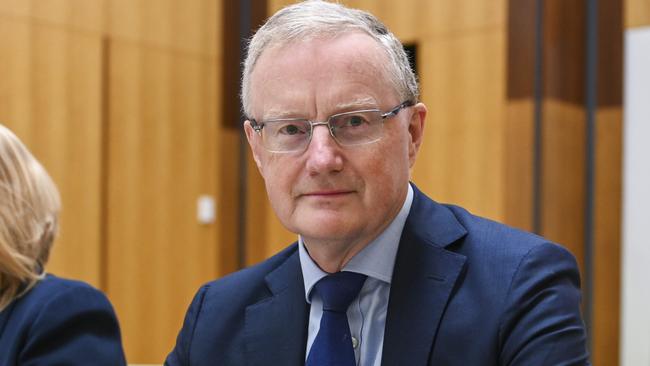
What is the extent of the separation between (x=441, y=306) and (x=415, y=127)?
0.34 meters

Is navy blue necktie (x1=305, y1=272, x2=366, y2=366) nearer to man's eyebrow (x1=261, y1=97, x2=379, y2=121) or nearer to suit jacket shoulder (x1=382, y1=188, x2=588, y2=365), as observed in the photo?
suit jacket shoulder (x1=382, y1=188, x2=588, y2=365)

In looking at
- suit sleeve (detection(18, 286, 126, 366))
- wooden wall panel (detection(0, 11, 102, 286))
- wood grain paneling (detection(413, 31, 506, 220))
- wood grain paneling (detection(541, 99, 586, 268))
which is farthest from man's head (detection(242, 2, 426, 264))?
wooden wall panel (detection(0, 11, 102, 286))

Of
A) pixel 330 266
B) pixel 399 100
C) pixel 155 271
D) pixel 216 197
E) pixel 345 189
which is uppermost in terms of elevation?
pixel 399 100

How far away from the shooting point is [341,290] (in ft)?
4.89

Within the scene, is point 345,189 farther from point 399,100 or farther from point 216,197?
point 216,197

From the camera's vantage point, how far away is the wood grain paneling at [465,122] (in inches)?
181

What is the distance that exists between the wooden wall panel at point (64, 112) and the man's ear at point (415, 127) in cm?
341

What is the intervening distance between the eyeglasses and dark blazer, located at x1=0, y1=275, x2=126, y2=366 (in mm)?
656

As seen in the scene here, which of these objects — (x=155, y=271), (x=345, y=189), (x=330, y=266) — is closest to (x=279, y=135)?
Result: (x=345, y=189)

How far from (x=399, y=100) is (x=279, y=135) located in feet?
0.74

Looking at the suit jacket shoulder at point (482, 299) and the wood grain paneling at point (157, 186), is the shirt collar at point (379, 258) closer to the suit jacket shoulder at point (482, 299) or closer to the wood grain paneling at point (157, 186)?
the suit jacket shoulder at point (482, 299)

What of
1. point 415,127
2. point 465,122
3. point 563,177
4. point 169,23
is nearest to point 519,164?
point 563,177

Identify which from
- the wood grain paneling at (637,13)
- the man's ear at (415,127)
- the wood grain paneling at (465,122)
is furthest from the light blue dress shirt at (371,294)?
the wood grain paneling at (637,13)

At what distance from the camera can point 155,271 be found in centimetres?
524
